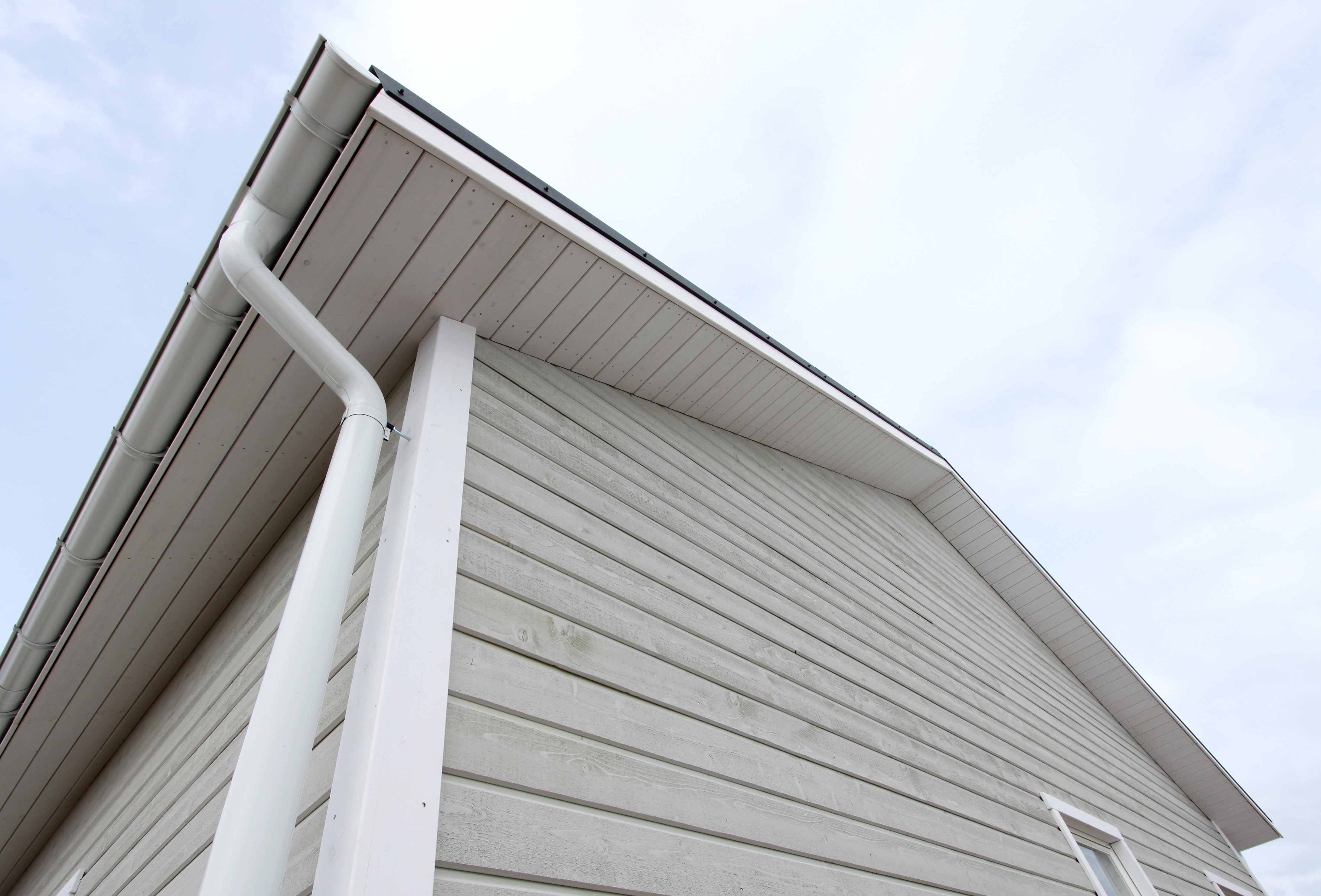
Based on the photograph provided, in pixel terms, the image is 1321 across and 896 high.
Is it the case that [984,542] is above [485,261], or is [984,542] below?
above

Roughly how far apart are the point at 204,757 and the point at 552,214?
5.68 ft

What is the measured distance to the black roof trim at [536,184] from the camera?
1601mm

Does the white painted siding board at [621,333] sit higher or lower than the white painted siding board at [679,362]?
lower

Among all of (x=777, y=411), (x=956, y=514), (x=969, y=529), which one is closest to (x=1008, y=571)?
(x=969, y=529)

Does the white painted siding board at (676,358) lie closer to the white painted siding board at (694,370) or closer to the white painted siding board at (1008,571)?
the white painted siding board at (694,370)

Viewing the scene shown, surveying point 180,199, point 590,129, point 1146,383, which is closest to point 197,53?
point 590,129

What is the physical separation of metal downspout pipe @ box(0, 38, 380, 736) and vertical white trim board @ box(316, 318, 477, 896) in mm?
624

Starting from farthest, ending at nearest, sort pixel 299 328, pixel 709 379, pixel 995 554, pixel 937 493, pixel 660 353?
pixel 995 554 → pixel 937 493 → pixel 709 379 → pixel 660 353 → pixel 299 328

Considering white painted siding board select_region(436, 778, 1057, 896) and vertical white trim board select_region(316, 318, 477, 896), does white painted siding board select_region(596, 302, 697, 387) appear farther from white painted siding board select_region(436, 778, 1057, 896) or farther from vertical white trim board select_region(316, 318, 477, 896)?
white painted siding board select_region(436, 778, 1057, 896)

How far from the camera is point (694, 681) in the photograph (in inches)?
61.4

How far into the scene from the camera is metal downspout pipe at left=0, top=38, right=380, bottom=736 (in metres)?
1.48

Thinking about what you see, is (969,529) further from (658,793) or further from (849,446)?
(658,793)

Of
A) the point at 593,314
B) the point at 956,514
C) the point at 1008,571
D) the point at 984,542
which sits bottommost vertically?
the point at 593,314

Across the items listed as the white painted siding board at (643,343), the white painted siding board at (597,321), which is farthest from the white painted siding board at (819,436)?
the white painted siding board at (597,321)
